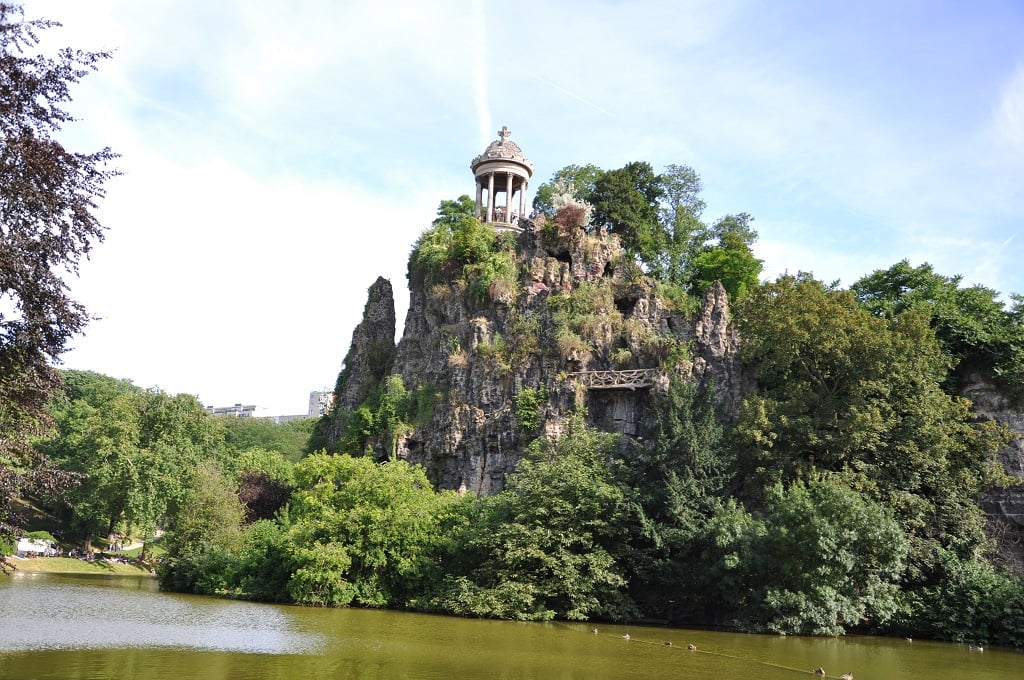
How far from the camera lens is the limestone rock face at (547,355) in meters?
33.6

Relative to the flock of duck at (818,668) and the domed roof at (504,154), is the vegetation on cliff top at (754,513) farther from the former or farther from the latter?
the domed roof at (504,154)

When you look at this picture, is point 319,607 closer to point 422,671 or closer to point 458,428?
point 458,428

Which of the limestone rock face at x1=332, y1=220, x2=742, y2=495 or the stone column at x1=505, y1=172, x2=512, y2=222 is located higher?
the stone column at x1=505, y1=172, x2=512, y2=222

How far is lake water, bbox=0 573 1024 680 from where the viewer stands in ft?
49.4

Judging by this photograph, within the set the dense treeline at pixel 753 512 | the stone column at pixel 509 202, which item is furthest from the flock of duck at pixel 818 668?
the stone column at pixel 509 202

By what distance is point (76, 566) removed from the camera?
154 feet

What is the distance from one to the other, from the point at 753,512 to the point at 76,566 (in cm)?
3849

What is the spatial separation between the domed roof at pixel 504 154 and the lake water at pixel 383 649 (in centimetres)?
2705

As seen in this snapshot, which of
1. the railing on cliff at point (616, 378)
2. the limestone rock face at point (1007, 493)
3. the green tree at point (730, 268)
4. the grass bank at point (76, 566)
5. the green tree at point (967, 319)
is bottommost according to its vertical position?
the grass bank at point (76, 566)

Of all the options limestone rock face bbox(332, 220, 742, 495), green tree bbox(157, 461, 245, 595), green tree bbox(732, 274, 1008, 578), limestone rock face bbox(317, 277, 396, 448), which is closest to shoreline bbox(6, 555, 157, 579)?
green tree bbox(157, 461, 245, 595)

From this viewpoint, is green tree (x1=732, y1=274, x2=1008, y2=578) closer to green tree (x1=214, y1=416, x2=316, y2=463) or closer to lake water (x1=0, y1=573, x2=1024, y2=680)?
lake water (x1=0, y1=573, x2=1024, y2=680)

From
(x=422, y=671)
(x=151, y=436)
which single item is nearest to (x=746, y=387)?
(x=422, y=671)

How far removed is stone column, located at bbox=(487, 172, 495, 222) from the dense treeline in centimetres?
1640

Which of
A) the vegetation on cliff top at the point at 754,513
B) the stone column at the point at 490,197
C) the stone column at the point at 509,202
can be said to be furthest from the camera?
the stone column at the point at 509,202
